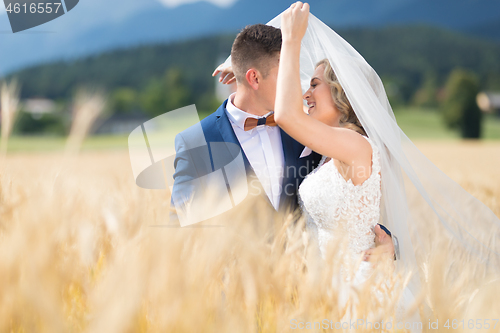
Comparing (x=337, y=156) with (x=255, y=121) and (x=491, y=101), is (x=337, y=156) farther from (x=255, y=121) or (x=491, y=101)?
(x=491, y=101)

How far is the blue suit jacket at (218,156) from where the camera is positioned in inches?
112

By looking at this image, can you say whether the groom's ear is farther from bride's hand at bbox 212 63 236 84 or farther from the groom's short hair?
bride's hand at bbox 212 63 236 84

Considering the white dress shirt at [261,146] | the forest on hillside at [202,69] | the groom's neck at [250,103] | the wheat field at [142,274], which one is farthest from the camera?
the forest on hillside at [202,69]

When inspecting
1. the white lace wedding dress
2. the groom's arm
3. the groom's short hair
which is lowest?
the groom's arm

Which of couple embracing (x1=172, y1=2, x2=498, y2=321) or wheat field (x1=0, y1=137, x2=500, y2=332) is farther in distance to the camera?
couple embracing (x1=172, y1=2, x2=498, y2=321)

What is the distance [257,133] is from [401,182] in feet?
3.71

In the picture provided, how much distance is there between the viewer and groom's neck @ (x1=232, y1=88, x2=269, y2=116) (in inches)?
126

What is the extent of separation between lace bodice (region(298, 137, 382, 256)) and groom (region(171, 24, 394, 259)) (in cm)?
29

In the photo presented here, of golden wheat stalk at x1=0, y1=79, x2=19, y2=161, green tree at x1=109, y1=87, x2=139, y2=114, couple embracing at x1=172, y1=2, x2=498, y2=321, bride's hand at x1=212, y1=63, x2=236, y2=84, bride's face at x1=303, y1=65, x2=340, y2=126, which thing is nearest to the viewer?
golden wheat stalk at x1=0, y1=79, x2=19, y2=161

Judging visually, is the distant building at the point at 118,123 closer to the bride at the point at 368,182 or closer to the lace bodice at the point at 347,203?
the bride at the point at 368,182

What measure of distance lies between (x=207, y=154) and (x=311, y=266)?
1924 mm

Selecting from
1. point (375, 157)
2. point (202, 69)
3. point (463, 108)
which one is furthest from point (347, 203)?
point (202, 69)

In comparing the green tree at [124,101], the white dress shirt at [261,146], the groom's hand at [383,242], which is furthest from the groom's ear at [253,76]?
the green tree at [124,101]

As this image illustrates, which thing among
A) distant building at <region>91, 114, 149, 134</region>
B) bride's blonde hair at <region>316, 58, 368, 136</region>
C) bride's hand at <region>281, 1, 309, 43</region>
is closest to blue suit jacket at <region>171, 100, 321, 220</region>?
bride's blonde hair at <region>316, 58, 368, 136</region>
